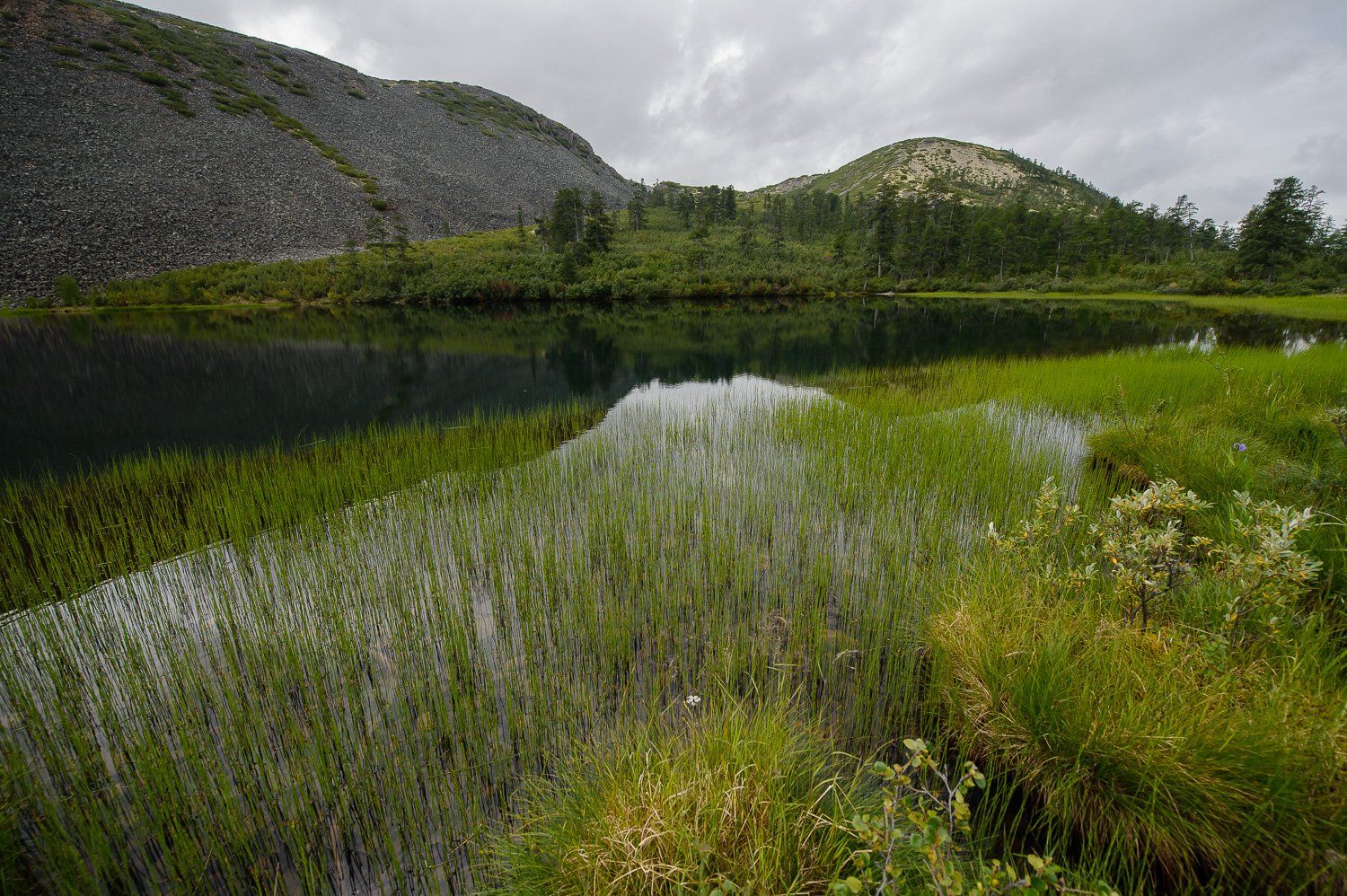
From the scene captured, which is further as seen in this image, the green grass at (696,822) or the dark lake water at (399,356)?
the dark lake water at (399,356)

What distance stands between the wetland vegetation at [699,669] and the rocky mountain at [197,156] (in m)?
59.6

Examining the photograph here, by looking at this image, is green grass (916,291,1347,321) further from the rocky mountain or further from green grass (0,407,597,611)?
the rocky mountain

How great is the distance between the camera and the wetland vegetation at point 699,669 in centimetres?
221

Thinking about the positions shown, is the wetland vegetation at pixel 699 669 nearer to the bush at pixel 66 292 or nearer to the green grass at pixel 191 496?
the green grass at pixel 191 496

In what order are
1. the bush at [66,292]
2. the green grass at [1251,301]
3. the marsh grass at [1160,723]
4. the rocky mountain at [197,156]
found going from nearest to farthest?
the marsh grass at [1160,723] < the green grass at [1251,301] < the bush at [66,292] < the rocky mountain at [197,156]

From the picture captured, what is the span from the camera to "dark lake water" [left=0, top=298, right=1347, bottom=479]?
12.9 metres

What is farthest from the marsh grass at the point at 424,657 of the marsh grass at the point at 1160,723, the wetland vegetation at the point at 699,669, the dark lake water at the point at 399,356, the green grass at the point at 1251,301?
A: the green grass at the point at 1251,301

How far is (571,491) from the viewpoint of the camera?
7160 mm

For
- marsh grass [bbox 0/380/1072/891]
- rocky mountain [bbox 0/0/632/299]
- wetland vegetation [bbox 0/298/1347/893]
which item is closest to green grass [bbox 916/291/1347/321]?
wetland vegetation [bbox 0/298/1347/893]

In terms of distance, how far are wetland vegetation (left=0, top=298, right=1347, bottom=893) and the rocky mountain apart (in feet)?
196

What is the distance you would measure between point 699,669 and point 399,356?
76.6ft

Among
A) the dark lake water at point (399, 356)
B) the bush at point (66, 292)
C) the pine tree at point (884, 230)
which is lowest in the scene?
the dark lake water at point (399, 356)

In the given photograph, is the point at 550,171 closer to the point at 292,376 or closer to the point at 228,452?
the point at 292,376

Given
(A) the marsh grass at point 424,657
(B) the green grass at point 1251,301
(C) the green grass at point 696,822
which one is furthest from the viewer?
(B) the green grass at point 1251,301
